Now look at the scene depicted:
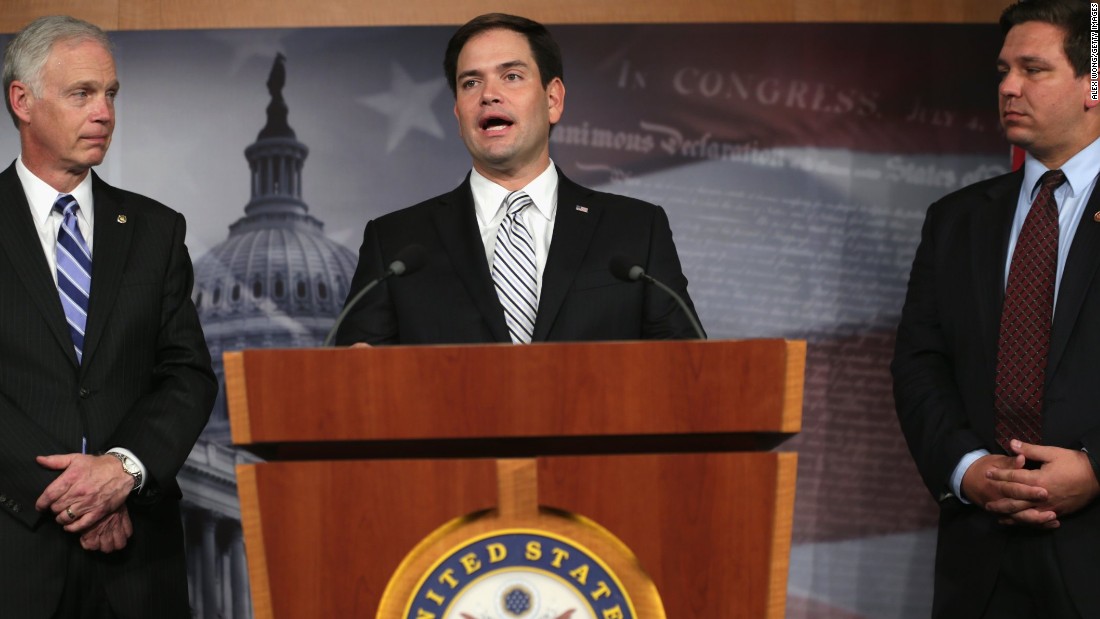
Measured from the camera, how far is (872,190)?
12.7 ft

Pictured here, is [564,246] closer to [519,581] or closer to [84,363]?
[84,363]

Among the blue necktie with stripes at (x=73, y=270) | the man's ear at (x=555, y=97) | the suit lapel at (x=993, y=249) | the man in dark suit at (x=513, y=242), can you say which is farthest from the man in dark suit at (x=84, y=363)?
the suit lapel at (x=993, y=249)

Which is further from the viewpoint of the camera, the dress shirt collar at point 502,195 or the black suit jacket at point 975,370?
the dress shirt collar at point 502,195

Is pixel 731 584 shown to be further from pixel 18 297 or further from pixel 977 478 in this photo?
pixel 18 297

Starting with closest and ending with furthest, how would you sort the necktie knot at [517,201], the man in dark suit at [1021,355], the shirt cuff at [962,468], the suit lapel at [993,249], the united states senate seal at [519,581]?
the united states senate seal at [519,581] < the man in dark suit at [1021,355] < the shirt cuff at [962,468] < the suit lapel at [993,249] < the necktie knot at [517,201]

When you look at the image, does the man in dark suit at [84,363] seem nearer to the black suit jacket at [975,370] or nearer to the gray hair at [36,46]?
the gray hair at [36,46]

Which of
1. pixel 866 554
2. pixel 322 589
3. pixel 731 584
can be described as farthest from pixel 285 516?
pixel 866 554

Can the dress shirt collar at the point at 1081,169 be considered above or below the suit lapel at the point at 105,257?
above

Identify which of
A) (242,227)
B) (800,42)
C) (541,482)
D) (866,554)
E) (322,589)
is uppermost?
(800,42)

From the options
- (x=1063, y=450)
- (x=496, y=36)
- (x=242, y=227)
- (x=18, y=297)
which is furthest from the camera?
(x=242, y=227)

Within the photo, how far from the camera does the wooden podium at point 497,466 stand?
65.1 inches

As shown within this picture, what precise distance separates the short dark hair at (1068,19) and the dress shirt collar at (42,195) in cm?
208

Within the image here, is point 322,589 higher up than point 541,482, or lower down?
lower down

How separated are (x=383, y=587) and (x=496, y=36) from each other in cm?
152
